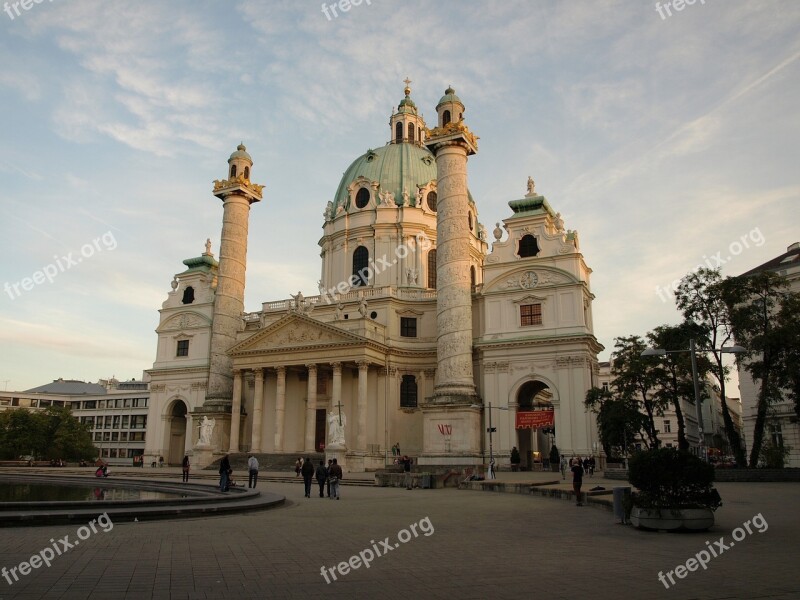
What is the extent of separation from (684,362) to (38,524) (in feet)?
108

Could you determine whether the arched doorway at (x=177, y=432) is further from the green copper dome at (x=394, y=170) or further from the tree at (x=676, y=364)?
the tree at (x=676, y=364)

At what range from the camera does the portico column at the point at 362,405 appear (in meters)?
48.1

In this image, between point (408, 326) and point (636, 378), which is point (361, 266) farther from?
point (636, 378)

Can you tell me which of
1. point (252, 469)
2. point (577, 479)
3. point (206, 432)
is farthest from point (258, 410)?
point (577, 479)

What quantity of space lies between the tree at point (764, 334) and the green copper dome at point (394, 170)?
3181cm

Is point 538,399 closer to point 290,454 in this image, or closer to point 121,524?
point 290,454

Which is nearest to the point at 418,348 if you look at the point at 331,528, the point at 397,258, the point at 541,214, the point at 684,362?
the point at 397,258

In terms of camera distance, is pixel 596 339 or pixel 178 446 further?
pixel 178 446

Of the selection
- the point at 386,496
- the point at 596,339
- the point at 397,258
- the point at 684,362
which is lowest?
the point at 386,496

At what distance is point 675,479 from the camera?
45.4 feet

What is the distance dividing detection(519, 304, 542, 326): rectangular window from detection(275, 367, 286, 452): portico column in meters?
18.6

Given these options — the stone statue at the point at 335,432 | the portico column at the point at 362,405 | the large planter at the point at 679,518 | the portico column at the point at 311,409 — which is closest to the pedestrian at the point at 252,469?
the stone statue at the point at 335,432

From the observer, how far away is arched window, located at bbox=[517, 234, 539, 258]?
4922cm

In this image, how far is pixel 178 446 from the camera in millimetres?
61469
